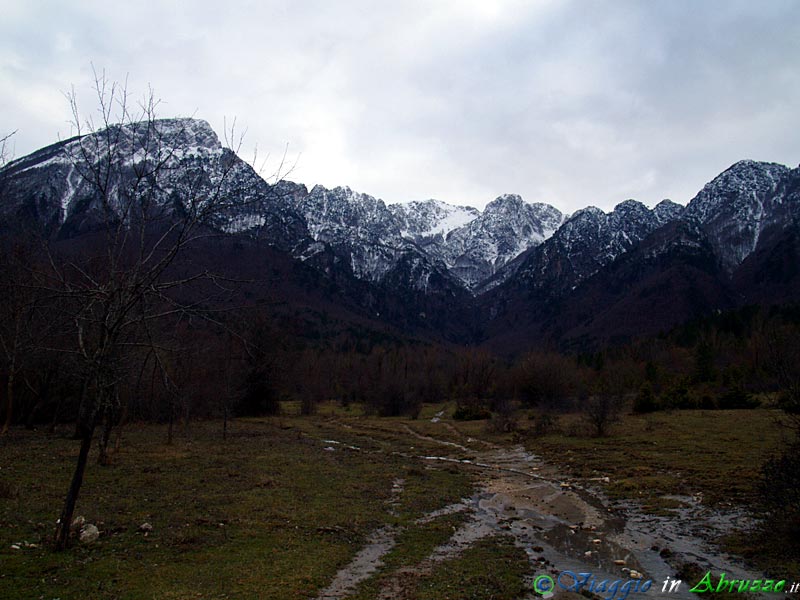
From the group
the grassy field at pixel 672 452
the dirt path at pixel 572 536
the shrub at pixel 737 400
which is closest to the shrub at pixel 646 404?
the grassy field at pixel 672 452

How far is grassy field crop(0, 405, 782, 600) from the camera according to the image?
37.2 feet

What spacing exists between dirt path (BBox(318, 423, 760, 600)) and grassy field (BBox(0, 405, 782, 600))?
502mm

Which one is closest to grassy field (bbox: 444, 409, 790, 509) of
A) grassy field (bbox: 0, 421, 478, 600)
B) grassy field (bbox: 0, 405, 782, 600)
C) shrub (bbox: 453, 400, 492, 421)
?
grassy field (bbox: 0, 405, 782, 600)

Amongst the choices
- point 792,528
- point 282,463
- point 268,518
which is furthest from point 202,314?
point 282,463

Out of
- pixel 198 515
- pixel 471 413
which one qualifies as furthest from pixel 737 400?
pixel 198 515

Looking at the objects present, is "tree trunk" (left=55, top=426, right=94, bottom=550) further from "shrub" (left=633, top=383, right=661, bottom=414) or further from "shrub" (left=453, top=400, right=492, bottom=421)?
"shrub" (left=453, top=400, right=492, bottom=421)

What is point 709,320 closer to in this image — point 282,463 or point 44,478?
point 282,463

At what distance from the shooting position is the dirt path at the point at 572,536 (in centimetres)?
1333

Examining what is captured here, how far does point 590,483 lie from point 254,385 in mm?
54948

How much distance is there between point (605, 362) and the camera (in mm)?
111938

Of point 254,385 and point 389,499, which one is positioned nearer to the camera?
point 389,499

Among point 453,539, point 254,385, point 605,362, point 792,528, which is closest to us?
point 792,528

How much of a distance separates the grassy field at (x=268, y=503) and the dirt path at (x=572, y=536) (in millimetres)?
502

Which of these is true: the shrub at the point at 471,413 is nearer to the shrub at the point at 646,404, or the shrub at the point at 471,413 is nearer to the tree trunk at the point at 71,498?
the shrub at the point at 646,404
